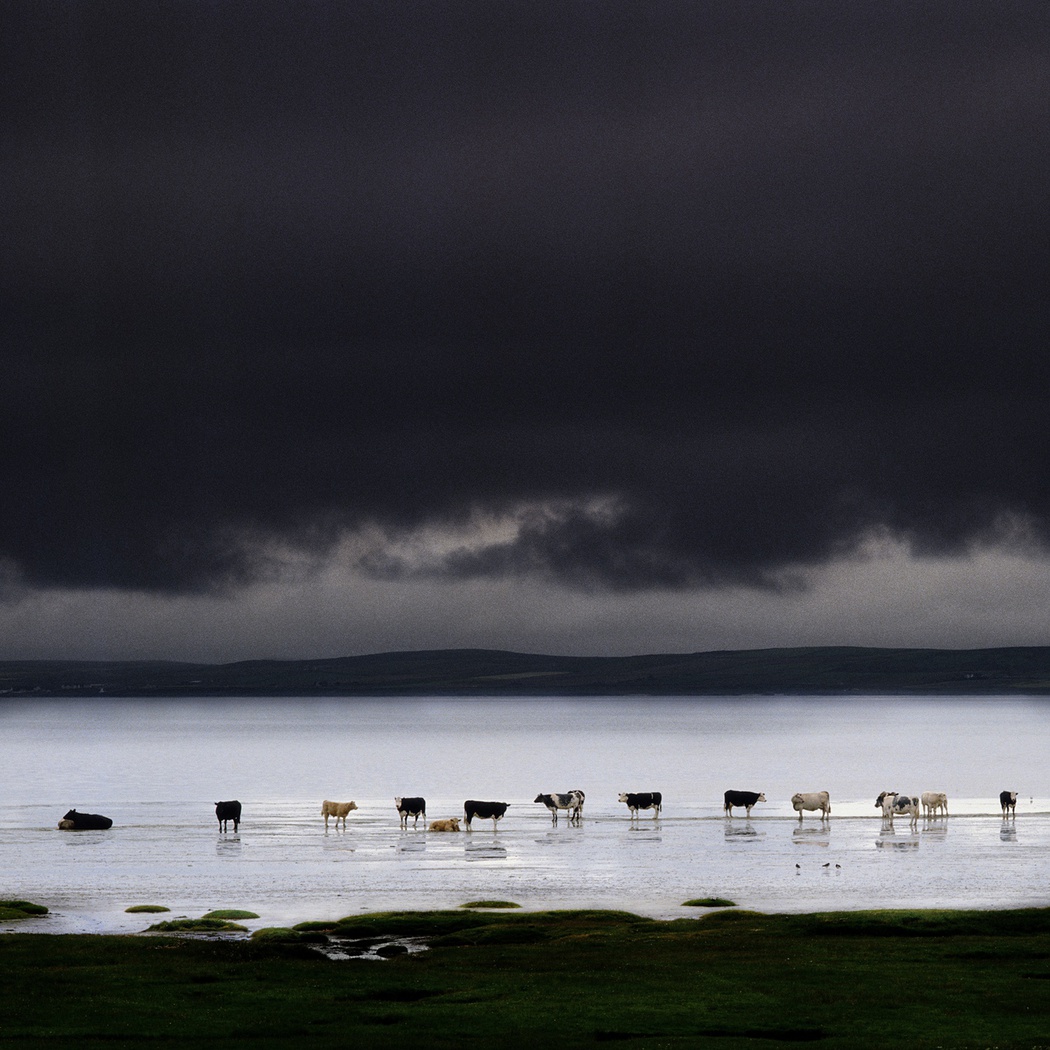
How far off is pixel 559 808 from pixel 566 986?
53.3 metres

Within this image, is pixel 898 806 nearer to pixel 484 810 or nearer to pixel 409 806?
pixel 484 810

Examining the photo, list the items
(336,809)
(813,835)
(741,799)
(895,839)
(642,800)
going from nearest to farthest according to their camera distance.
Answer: (895,839) → (813,835) → (336,809) → (642,800) → (741,799)

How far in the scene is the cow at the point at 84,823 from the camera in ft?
250

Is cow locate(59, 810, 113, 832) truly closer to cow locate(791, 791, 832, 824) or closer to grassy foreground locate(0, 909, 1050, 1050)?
cow locate(791, 791, 832, 824)

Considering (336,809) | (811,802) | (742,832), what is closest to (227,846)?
(336,809)

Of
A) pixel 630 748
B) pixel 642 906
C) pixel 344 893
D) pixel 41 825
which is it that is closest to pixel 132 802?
pixel 41 825

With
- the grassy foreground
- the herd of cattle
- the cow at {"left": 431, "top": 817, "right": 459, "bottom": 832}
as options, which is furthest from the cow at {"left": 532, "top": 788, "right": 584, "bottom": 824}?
the grassy foreground

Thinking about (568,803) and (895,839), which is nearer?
(895,839)

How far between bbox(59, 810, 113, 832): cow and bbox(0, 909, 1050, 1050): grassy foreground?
37.9m

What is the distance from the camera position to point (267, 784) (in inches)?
4815

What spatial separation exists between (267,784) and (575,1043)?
3960 inches

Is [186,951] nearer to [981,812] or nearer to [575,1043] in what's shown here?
[575,1043]

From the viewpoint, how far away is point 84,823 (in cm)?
7669

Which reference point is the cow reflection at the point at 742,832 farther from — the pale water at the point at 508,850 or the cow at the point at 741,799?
the cow at the point at 741,799
